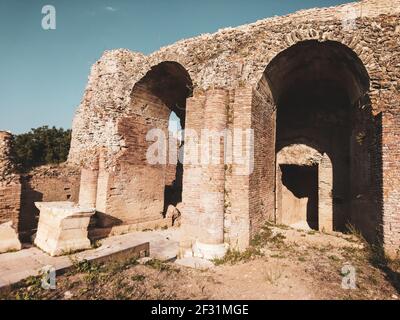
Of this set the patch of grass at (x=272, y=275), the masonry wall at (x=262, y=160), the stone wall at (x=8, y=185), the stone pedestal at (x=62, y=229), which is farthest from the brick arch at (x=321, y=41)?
the stone wall at (x=8, y=185)

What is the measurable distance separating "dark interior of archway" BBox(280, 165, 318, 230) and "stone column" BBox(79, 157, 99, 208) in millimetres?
6995

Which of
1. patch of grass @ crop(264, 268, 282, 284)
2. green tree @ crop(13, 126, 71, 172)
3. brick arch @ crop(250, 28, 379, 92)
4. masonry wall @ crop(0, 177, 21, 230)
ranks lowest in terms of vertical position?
patch of grass @ crop(264, 268, 282, 284)

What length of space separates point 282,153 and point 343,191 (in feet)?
7.80

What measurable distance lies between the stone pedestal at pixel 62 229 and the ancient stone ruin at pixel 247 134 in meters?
1.20

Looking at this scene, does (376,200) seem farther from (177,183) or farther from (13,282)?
(177,183)

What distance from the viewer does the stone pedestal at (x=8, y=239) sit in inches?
265

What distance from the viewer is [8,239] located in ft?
22.5

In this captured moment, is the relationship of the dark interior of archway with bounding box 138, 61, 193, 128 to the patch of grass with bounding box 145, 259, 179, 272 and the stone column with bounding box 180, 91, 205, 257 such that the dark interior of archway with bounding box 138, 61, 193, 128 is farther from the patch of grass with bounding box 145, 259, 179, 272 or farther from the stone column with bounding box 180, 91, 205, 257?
the patch of grass with bounding box 145, 259, 179, 272

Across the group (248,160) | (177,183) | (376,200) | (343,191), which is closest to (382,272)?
(376,200)

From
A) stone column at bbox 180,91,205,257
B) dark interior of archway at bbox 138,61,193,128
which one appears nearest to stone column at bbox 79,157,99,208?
dark interior of archway at bbox 138,61,193,128

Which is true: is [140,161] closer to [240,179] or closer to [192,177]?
[192,177]

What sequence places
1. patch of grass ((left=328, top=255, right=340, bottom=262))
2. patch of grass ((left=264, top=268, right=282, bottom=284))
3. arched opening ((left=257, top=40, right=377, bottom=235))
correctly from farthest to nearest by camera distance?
arched opening ((left=257, top=40, right=377, bottom=235)), patch of grass ((left=328, top=255, right=340, bottom=262)), patch of grass ((left=264, top=268, right=282, bottom=284))

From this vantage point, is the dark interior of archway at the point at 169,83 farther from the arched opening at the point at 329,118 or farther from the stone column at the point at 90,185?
the stone column at the point at 90,185

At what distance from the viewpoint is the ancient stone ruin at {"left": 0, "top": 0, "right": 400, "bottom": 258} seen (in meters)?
6.53
